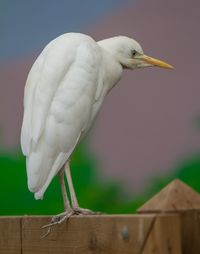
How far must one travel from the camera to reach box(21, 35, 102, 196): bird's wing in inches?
56.9

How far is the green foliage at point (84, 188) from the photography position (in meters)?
2.55

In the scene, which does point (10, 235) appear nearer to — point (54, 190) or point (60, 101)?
point (60, 101)

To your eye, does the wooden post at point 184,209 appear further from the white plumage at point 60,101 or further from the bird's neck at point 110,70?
the bird's neck at point 110,70

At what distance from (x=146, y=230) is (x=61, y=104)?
70 cm

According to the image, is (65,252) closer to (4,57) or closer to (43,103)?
(43,103)

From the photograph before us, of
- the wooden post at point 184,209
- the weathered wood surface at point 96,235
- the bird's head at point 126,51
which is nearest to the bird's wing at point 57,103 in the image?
the bird's head at point 126,51

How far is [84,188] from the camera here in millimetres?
2713

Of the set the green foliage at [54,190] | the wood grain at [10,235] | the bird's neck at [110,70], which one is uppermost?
the bird's neck at [110,70]

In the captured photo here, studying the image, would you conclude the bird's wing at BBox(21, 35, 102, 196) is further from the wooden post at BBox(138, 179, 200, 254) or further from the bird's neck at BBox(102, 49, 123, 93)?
the wooden post at BBox(138, 179, 200, 254)

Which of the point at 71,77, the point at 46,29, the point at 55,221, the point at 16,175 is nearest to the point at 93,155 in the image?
the point at 16,175

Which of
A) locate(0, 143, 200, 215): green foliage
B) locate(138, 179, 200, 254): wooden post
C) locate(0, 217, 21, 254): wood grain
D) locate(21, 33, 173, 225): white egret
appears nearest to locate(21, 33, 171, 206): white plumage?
locate(21, 33, 173, 225): white egret

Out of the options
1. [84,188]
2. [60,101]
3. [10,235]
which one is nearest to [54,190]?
[84,188]

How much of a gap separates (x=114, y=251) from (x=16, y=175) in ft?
6.51

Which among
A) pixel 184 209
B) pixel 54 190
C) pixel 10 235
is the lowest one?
pixel 54 190
